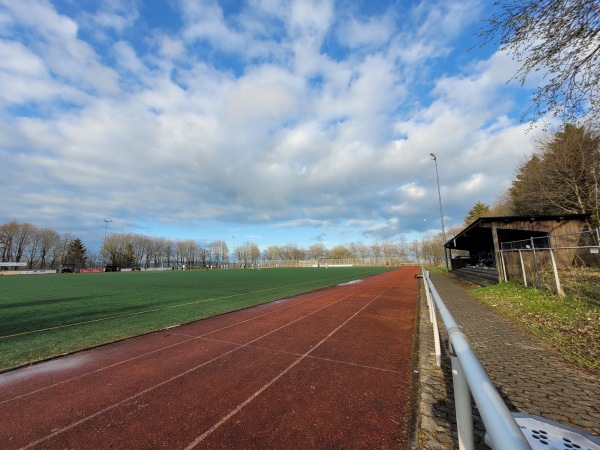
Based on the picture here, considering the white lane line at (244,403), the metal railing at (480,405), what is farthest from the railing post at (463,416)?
the white lane line at (244,403)

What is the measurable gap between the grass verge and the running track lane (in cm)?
287

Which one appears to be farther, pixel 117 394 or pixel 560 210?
pixel 560 210

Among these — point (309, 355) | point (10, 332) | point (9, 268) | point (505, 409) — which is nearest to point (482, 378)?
point (505, 409)

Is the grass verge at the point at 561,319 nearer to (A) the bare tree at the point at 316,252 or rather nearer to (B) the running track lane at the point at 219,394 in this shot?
(B) the running track lane at the point at 219,394

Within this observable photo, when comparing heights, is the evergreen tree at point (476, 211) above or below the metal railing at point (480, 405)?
above

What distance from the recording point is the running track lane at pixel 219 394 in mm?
3391

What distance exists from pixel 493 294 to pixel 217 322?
12.0 m

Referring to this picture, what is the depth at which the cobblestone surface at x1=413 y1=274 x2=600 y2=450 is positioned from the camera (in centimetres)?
330

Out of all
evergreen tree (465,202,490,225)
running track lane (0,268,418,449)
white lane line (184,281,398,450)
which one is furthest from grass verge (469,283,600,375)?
evergreen tree (465,202,490,225)

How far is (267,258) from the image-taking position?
13788 cm

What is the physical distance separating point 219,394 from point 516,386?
436 centimetres

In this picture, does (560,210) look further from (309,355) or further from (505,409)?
(505,409)

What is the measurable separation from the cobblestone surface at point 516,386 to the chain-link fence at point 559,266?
3485 millimetres

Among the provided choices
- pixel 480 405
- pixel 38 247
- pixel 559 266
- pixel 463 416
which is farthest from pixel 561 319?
pixel 38 247
